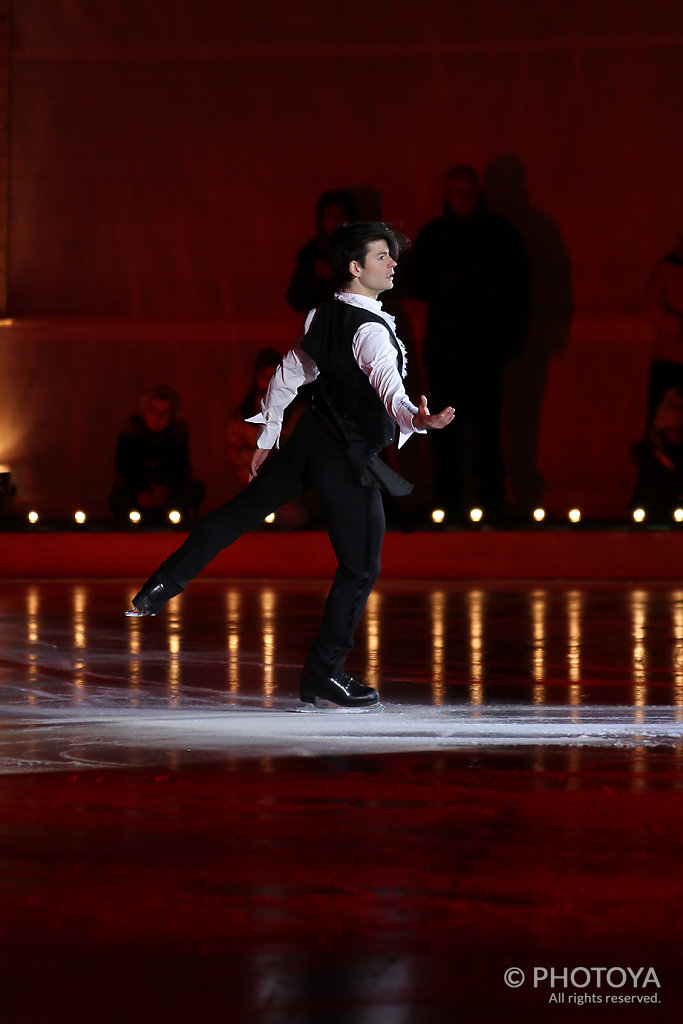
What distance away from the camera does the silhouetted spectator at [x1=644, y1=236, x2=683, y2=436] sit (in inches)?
482

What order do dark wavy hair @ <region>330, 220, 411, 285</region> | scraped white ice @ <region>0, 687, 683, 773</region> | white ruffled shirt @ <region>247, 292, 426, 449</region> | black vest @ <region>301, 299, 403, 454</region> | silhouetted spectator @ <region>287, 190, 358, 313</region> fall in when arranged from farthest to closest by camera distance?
silhouetted spectator @ <region>287, 190, 358, 313</region> < dark wavy hair @ <region>330, 220, 411, 285</region> < black vest @ <region>301, 299, 403, 454</region> < white ruffled shirt @ <region>247, 292, 426, 449</region> < scraped white ice @ <region>0, 687, 683, 773</region>

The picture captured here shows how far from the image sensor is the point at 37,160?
15148 millimetres

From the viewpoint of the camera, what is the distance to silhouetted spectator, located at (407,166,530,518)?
12188mm

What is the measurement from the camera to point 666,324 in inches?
492

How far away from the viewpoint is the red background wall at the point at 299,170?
14.6 meters

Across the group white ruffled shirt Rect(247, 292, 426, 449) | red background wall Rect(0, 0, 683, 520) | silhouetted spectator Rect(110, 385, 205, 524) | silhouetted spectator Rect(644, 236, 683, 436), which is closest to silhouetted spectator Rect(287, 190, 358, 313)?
silhouetted spectator Rect(110, 385, 205, 524)

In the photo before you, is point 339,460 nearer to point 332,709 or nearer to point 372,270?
point 372,270

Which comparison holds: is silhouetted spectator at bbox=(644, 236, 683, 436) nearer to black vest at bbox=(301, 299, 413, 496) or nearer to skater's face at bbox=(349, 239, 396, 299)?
skater's face at bbox=(349, 239, 396, 299)

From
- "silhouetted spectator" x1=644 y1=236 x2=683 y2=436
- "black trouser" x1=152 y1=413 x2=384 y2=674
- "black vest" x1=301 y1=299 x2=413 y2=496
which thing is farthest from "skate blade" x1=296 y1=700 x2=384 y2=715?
"silhouetted spectator" x1=644 y1=236 x2=683 y2=436

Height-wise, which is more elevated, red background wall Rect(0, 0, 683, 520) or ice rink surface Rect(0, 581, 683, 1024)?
red background wall Rect(0, 0, 683, 520)

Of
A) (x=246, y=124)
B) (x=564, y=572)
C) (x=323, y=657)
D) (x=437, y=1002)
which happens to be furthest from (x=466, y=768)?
(x=246, y=124)

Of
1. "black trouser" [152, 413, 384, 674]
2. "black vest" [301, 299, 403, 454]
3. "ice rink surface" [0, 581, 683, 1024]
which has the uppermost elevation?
"black vest" [301, 299, 403, 454]

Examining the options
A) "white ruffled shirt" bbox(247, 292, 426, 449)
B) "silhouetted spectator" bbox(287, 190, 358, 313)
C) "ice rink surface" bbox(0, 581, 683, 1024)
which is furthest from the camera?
"silhouetted spectator" bbox(287, 190, 358, 313)

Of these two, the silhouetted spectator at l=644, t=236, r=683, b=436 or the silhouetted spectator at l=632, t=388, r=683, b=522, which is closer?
the silhouetted spectator at l=632, t=388, r=683, b=522
